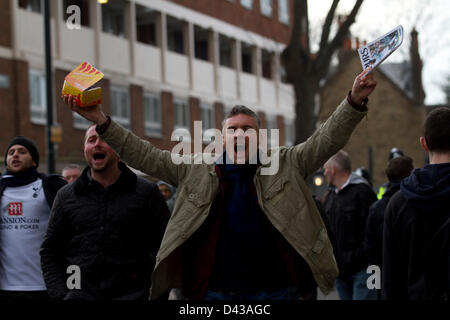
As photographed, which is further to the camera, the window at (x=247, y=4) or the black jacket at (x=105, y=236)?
the window at (x=247, y=4)

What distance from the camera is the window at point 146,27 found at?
3021cm

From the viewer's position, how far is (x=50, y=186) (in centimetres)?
623

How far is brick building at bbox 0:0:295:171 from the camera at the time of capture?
23.7 metres

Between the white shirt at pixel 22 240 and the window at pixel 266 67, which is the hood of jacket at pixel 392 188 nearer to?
the white shirt at pixel 22 240

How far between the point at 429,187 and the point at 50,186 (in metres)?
3.25

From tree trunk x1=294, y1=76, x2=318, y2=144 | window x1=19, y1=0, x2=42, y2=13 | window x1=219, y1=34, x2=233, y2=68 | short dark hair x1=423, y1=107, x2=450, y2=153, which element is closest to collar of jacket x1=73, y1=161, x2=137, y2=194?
short dark hair x1=423, y1=107, x2=450, y2=153

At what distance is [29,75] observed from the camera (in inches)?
952

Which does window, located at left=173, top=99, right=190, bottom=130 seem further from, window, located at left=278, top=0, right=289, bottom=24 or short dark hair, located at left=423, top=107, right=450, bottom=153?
short dark hair, located at left=423, top=107, right=450, bottom=153

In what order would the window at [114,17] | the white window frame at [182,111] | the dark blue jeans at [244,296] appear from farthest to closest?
1. the white window frame at [182,111]
2. the window at [114,17]
3. the dark blue jeans at [244,296]

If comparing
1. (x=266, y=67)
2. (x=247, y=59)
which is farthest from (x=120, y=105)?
(x=266, y=67)

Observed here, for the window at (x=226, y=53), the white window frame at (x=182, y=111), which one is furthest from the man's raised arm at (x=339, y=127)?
the window at (x=226, y=53)

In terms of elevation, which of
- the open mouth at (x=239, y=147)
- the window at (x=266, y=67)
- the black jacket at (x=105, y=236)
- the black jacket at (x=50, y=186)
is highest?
the window at (x=266, y=67)

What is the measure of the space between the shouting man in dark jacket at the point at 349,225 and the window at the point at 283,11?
30897 millimetres

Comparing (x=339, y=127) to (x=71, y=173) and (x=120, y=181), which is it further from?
(x=71, y=173)
